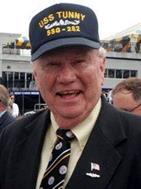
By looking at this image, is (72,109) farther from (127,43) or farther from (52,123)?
(127,43)

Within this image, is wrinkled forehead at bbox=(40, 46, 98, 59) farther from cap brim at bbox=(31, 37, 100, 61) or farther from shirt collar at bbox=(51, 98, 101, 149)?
shirt collar at bbox=(51, 98, 101, 149)

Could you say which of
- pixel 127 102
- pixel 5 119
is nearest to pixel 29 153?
pixel 127 102

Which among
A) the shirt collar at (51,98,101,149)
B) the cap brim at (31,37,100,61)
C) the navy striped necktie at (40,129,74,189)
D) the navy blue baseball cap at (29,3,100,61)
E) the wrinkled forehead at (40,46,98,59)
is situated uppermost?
the navy blue baseball cap at (29,3,100,61)

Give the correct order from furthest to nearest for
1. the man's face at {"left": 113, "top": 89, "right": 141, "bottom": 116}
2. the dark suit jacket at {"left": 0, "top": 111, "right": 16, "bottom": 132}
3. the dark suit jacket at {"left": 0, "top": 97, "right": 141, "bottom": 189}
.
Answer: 1. the dark suit jacket at {"left": 0, "top": 111, "right": 16, "bottom": 132}
2. the man's face at {"left": 113, "top": 89, "right": 141, "bottom": 116}
3. the dark suit jacket at {"left": 0, "top": 97, "right": 141, "bottom": 189}

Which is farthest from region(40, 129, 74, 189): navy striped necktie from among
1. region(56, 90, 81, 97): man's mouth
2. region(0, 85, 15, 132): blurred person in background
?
region(0, 85, 15, 132): blurred person in background

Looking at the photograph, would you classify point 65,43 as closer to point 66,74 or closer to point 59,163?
point 66,74

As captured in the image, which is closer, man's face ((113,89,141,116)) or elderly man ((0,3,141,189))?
elderly man ((0,3,141,189))

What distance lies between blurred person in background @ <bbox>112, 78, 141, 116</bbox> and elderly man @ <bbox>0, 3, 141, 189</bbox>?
180 cm

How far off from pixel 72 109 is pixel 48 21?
0.39 m

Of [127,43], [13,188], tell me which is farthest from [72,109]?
[127,43]

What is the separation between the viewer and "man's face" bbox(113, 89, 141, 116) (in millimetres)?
3789

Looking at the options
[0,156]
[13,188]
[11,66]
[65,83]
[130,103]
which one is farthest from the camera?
[11,66]

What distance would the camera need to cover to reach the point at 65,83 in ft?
6.17

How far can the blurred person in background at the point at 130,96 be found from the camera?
3.79 m
